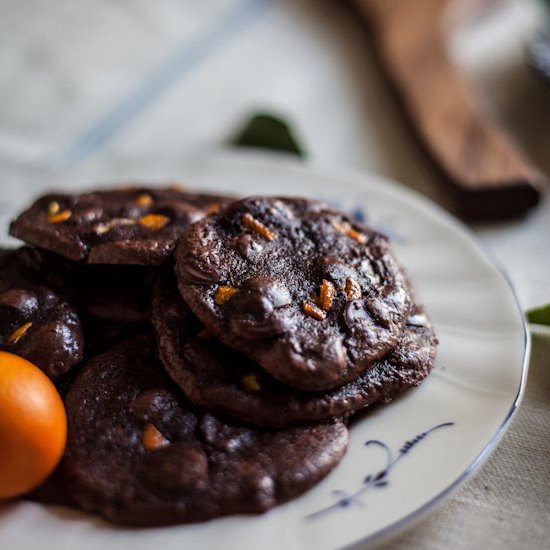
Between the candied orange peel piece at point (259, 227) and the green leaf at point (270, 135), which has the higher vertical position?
the candied orange peel piece at point (259, 227)

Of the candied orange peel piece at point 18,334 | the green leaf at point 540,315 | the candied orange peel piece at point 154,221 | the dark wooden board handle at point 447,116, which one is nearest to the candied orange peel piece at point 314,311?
the candied orange peel piece at point 154,221

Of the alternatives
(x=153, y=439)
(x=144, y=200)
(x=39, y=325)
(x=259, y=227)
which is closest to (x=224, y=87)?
(x=144, y=200)

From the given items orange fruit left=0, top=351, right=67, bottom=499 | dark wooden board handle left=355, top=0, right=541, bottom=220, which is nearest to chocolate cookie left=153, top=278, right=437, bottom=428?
orange fruit left=0, top=351, right=67, bottom=499

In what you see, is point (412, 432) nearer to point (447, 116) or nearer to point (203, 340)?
point (203, 340)

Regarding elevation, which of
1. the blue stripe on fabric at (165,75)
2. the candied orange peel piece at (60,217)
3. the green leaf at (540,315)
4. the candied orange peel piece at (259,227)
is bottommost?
the green leaf at (540,315)

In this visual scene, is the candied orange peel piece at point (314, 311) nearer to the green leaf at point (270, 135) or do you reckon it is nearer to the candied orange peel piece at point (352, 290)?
the candied orange peel piece at point (352, 290)

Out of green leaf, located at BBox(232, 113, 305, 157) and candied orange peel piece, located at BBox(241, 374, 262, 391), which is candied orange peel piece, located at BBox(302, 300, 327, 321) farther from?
green leaf, located at BBox(232, 113, 305, 157)
